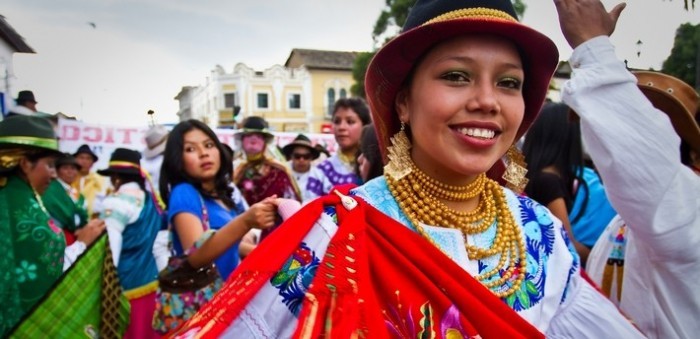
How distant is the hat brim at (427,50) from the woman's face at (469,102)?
38 mm

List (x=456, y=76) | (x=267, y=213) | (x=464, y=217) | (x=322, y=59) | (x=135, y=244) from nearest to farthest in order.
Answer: (x=456, y=76) → (x=464, y=217) → (x=267, y=213) → (x=135, y=244) → (x=322, y=59)

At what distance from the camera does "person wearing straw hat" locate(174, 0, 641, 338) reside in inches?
48.4

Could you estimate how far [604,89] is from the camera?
1326 millimetres

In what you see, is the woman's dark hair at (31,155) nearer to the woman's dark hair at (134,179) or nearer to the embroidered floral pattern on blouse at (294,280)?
the woman's dark hair at (134,179)

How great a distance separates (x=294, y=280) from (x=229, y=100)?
4986 cm

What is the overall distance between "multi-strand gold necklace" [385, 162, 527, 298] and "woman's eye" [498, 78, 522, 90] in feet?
0.99

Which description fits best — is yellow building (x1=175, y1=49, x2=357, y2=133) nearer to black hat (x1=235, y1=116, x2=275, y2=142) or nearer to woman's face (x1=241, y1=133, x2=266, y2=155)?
black hat (x1=235, y1=116, x2=275, y2=142)

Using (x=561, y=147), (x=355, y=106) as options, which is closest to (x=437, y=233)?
(x=561, y=147)

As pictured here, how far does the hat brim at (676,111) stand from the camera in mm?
1753

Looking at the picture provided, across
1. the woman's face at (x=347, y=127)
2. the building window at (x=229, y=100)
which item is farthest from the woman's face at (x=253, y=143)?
the building window at (x=229, y=100)

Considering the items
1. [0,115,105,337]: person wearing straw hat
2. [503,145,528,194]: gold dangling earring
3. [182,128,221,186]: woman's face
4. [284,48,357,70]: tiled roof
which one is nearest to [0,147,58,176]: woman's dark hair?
[0,115,105,337]: person wearing straw hat

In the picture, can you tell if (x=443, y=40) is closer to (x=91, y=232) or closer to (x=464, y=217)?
(x=464, y=217)

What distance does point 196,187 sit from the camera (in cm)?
313

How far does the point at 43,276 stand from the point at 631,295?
117 inches
